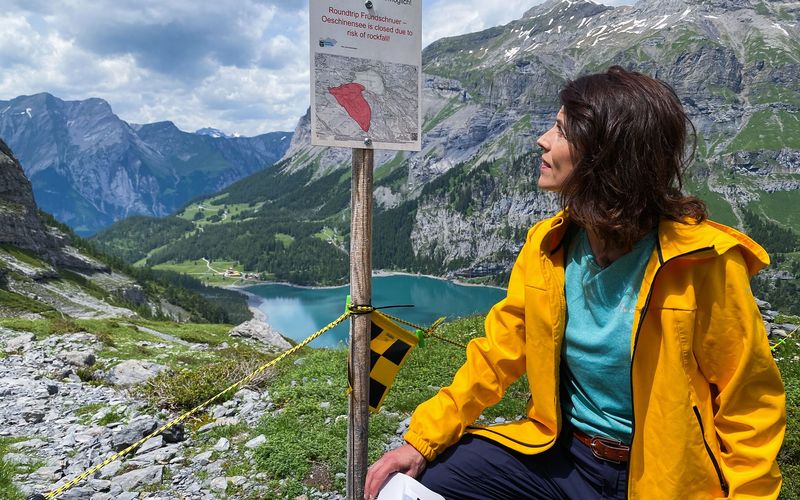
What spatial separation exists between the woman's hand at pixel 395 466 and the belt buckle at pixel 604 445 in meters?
1.00

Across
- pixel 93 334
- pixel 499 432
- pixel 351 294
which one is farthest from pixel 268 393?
pixel 93 334

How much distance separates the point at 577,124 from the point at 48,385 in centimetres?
1090

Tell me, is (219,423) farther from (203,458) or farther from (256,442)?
(256,442)

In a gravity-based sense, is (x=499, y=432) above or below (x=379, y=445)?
above

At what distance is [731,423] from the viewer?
2.41 metres

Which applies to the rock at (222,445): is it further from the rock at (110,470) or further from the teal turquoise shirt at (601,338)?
the teal turquoise shirt at (601,338)

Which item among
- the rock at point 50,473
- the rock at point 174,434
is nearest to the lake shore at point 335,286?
the rock at point 174,434

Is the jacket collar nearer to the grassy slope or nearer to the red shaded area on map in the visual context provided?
the red shaded area on map

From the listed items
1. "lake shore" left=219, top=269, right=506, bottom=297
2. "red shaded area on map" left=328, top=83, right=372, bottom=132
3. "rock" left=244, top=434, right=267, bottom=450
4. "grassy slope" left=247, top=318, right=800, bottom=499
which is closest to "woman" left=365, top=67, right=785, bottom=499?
"red shaded area on map" left=328, top=83, right=372, bottom=132

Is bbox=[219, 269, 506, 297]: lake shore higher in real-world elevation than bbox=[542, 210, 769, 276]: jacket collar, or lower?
lower

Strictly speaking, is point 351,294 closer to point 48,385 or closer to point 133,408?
point 133,408

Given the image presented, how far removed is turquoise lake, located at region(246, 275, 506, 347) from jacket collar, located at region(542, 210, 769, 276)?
91.6 meters

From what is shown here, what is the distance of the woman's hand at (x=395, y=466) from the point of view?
2912 mm

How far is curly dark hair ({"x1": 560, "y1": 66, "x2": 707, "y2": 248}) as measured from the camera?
8.34 feet
